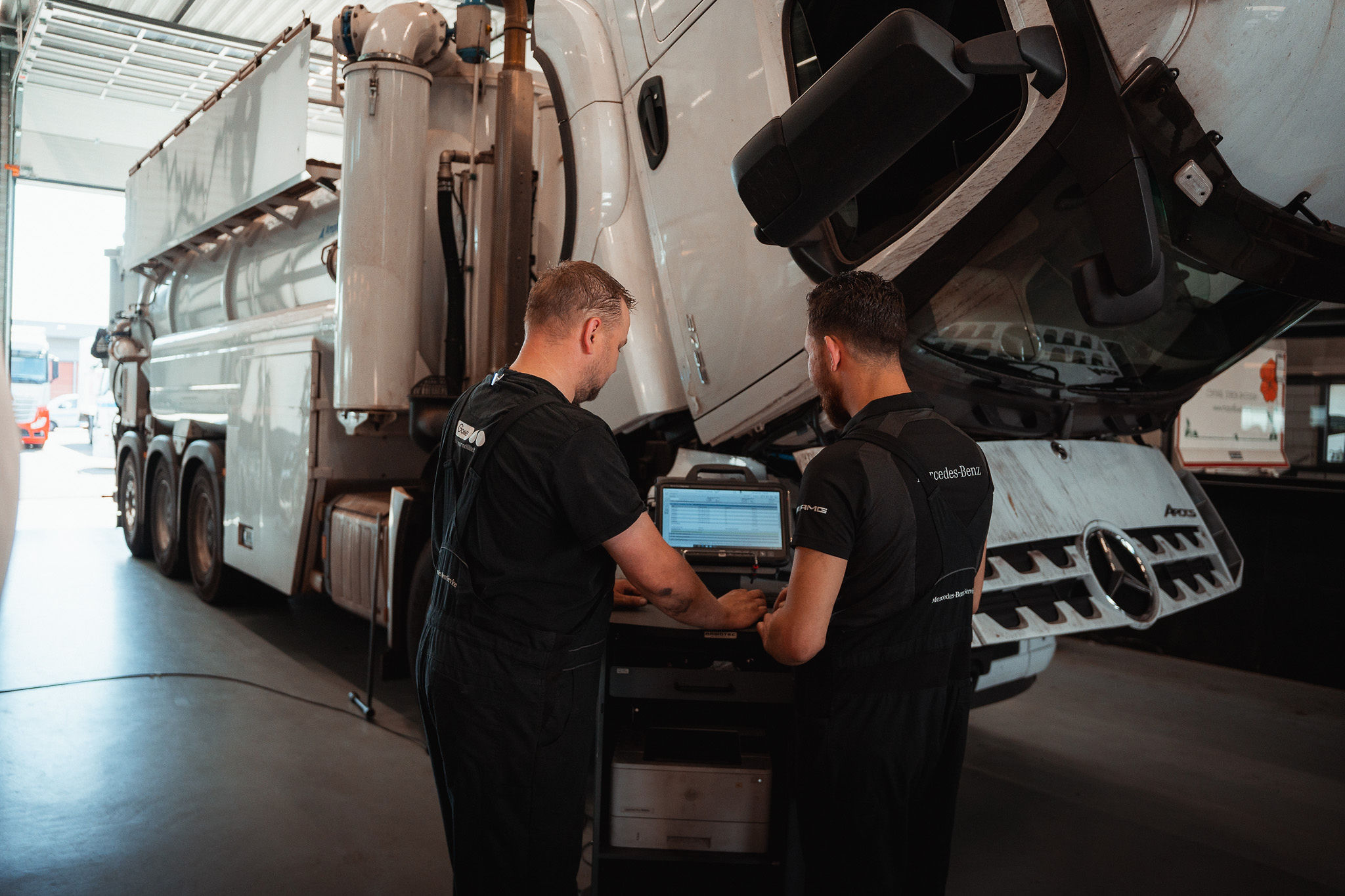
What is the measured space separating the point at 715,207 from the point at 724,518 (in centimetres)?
89

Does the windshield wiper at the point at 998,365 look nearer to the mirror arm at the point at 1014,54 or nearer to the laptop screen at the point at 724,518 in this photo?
the laptop screen at the point at 724,518

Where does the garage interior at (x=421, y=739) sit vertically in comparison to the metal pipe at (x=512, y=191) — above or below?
below

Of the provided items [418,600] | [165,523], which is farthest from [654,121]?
[165,523]

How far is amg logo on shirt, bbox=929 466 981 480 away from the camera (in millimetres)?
1726

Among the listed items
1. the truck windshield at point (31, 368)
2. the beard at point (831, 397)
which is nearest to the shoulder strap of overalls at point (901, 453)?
the beard at point (831, 397)

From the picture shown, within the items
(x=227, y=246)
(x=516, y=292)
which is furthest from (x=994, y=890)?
(x=227, y=246)

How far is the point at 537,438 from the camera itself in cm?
168

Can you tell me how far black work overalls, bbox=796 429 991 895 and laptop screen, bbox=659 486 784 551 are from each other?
1.92 feet

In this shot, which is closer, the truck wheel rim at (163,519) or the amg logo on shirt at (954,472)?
the amg logo on shirt at (954,472)

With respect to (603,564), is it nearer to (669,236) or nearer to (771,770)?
(771,770)

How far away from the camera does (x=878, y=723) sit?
1751 millimetres

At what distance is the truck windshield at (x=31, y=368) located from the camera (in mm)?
19000

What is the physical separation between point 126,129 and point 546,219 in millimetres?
12413

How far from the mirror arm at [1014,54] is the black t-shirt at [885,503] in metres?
0.62
